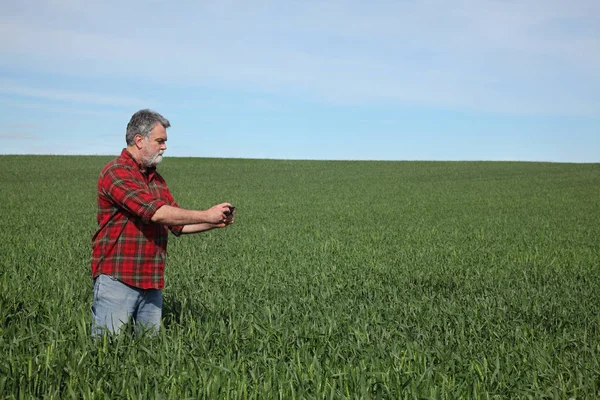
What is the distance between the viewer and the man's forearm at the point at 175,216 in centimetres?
443

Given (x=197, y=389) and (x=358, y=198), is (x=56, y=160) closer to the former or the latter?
(x=358, y=198)

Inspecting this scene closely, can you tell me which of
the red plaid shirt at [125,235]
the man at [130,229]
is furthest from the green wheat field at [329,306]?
the red plaid shirt at [125,235]

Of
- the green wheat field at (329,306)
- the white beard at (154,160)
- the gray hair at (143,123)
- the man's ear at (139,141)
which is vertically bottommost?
the green wheat field at (329,306)

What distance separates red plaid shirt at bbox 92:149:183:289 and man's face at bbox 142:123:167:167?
0.42ft

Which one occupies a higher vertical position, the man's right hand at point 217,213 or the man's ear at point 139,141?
the man's ear at point 139,141

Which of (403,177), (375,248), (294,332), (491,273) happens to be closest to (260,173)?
(403,177)

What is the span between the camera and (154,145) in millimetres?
Answer: 4688

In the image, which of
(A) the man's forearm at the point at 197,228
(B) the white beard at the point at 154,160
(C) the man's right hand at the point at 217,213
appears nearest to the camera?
(C) the man's right hand at the point at 217,213

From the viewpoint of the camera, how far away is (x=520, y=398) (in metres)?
4.05

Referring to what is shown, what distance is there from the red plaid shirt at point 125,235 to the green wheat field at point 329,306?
449mm

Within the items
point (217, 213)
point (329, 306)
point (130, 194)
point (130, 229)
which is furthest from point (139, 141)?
point (329, 306)

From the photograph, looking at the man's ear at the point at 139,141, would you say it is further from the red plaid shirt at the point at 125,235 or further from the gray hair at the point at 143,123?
the red plaid shirt at the point at 125,235

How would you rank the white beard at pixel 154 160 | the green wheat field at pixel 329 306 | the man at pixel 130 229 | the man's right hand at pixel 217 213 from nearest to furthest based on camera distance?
1. the green wheat field at pixel 329 306
2. the man's right hand at pixel 217 213
3. the man at pixel 130 229
4. the white beard at pixel 154 160

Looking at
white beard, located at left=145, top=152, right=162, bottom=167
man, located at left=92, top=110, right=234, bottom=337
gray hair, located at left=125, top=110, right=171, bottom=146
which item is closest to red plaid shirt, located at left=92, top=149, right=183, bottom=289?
man, located at left=92, top=110, right=234, bottom=337
